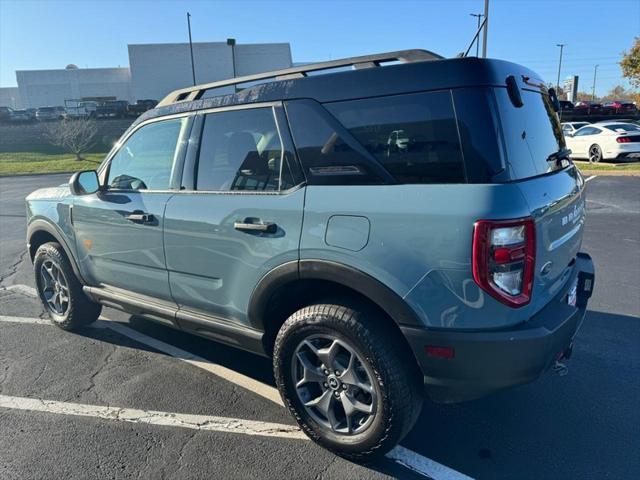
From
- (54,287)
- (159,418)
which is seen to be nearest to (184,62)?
(54,287)

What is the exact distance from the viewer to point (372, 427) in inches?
98.0

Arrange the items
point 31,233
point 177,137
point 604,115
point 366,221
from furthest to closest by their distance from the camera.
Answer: point 604,115, point 31,233, point 177,137, point 366,221

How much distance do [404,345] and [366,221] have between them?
0.64 metres

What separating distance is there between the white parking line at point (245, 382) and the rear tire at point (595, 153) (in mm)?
17935

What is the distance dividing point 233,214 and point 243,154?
0.38 meters

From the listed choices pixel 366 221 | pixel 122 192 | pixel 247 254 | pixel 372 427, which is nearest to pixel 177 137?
pixel 122 192

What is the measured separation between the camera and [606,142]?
17.3m

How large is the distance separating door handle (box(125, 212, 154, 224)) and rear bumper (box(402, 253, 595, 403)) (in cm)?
192

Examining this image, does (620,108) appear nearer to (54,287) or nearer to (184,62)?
(54,287)

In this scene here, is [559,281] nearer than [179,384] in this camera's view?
Yes

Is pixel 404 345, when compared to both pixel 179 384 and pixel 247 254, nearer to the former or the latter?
pixel 247 254

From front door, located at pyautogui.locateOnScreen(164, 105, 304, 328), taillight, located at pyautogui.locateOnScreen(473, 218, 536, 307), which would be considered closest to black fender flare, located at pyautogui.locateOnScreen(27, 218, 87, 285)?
front door, located at pyautogui.locateOnScreen(164, 105, 304, 328)

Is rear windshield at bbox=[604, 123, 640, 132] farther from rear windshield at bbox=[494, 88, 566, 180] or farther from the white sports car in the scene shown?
rear windshield at bbox=[494, 88, 566, 180]

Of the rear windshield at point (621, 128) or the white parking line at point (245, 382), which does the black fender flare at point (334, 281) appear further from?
the rear windshield at point (621, 128)
